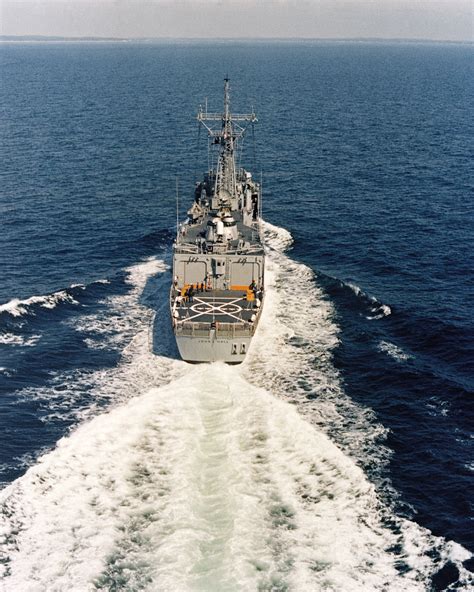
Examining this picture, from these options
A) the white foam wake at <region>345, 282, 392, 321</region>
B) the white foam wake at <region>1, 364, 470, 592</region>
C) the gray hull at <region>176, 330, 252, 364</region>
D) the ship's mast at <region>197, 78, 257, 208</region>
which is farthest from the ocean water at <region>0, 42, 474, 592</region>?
the ship's mast at <region>197, 78, 257, 208</region>

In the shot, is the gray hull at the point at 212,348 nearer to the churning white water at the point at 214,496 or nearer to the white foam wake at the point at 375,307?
the churning white water at the point at 214,496

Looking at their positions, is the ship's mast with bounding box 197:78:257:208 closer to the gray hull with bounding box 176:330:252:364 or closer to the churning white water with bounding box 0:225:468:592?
the gray hull with bounding box 176:330:252:364

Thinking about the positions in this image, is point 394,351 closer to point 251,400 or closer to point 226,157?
point 251,400

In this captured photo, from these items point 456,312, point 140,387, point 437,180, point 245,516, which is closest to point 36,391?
point 140,387

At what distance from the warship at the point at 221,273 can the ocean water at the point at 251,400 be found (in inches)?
88.8

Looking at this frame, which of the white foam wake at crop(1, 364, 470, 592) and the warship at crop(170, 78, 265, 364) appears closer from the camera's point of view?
the white foam wake at crop(1, 364, 470, 592)

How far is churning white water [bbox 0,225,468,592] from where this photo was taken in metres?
27.8

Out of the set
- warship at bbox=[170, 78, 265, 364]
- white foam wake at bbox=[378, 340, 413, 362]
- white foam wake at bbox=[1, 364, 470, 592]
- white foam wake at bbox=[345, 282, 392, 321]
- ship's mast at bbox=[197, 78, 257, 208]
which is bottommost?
white foam wake at bbox=[1, 364, 470, 592]

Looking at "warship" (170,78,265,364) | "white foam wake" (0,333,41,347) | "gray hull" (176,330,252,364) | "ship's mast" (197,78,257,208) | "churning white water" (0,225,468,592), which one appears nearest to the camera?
"churning white water" (0,225,468,592)

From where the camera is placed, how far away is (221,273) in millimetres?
52969

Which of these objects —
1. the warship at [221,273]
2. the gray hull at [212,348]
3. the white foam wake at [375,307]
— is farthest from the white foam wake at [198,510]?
the white foam wake at [375,307]

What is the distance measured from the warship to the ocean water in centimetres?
226

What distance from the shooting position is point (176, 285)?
52.7 m

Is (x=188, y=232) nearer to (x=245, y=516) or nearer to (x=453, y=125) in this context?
(x=245, y=516)
